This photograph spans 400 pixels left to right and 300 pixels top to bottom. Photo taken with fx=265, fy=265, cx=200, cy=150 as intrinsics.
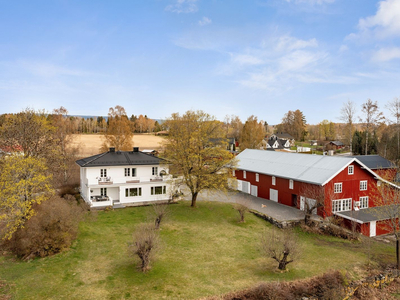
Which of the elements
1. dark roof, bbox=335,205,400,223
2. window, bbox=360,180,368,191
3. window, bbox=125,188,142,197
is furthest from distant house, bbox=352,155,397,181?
window, bbox=125,188,142,197

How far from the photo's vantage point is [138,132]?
123750 millimetres

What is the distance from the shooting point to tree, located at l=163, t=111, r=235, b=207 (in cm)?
2805

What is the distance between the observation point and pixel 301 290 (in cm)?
1484

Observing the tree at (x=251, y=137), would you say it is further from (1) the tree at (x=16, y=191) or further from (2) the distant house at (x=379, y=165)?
(1) the tree at (x=16, y=191)

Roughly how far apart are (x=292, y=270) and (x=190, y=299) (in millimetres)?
7204

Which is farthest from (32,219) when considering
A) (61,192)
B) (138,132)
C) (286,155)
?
(138,132)

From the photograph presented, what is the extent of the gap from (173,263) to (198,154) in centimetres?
1317

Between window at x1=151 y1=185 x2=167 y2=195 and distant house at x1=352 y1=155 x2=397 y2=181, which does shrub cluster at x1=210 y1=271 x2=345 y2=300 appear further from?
distant house at x1=352 y1=155 x2=397 y2=181

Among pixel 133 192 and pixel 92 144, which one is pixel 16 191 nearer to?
pixel 133 192

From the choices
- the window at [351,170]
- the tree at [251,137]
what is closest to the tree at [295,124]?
the tree at [251,137]

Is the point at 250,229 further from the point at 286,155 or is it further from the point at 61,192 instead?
the point at 61,192

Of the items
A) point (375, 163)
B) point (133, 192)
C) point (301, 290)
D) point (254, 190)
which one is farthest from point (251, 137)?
point (301, 290)

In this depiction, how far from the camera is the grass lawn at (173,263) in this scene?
14.0 meters

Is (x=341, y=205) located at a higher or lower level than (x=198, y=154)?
→ lower
